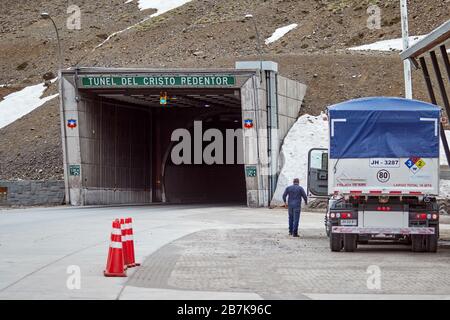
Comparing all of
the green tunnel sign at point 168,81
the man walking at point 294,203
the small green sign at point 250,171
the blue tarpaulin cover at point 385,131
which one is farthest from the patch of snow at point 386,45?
the blue tarpaulin cover at point 385,131

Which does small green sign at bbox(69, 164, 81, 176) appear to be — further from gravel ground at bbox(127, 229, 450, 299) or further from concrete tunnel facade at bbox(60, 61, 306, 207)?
gravel ground at bbox(127, 229, 450, 299)

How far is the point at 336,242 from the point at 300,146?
29266 millimetres

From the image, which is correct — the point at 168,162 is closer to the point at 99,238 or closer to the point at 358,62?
the point at 358,62

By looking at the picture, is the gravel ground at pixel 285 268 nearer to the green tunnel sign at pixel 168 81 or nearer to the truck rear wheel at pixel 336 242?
the truck rear wheel at pixel 336 242

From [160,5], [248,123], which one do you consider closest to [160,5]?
[160,5]

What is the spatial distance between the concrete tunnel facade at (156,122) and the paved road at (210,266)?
18.4 meters

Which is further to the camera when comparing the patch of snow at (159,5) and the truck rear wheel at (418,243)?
the patch of snow at (159,5)

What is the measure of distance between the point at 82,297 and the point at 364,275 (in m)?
5.66

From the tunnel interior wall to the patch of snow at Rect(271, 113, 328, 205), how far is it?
407 inches

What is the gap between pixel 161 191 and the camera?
61469mm

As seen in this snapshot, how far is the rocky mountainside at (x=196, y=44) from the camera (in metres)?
57.9

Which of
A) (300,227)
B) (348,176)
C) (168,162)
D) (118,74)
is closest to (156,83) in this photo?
(118,74)

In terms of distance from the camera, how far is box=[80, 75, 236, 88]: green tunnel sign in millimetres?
47531

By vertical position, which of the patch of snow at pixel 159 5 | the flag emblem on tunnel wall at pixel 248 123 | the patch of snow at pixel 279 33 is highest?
the patch of snow at pixel 159 5
